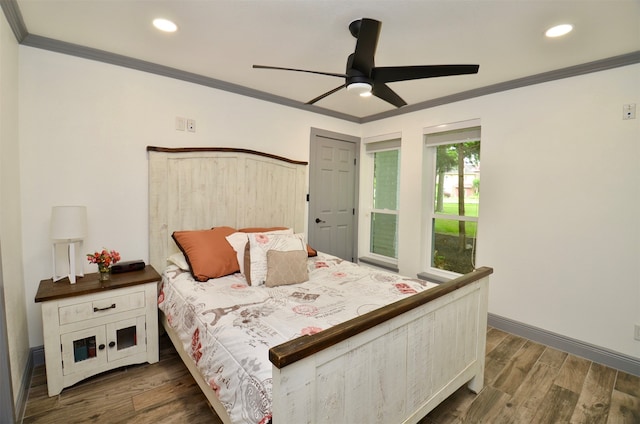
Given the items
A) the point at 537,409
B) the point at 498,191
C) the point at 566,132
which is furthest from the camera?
the point at 498,191

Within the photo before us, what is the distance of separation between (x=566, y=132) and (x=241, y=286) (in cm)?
299

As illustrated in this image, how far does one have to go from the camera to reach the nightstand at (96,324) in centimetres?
193

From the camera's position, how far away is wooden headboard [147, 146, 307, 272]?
2.67m

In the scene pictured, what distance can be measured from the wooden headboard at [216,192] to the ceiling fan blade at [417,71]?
177 centimetres

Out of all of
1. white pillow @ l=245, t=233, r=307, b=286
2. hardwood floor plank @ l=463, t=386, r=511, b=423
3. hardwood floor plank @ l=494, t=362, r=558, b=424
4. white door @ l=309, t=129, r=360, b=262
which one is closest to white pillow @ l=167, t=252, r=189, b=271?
white pillow @ l=245, t=233, r=307, b=286

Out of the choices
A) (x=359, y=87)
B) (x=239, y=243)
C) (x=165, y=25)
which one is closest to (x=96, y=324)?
(x=239, y=243)

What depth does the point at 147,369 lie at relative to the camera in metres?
2.25

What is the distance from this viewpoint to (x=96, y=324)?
2.07 meters

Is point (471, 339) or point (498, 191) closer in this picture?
point (471, 339)

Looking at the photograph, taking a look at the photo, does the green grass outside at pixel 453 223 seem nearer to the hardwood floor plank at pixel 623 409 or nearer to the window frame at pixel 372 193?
the window frame at pixel 372 193

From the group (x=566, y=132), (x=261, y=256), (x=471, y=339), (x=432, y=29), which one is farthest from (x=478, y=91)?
(x=261, y=256)

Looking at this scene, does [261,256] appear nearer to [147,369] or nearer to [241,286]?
[241,286]

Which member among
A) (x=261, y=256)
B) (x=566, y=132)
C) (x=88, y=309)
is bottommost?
(x=88, y=309)

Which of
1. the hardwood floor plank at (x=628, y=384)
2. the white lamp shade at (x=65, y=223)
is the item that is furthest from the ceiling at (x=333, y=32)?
the hardwood floor plank at (x=628, y=384)
